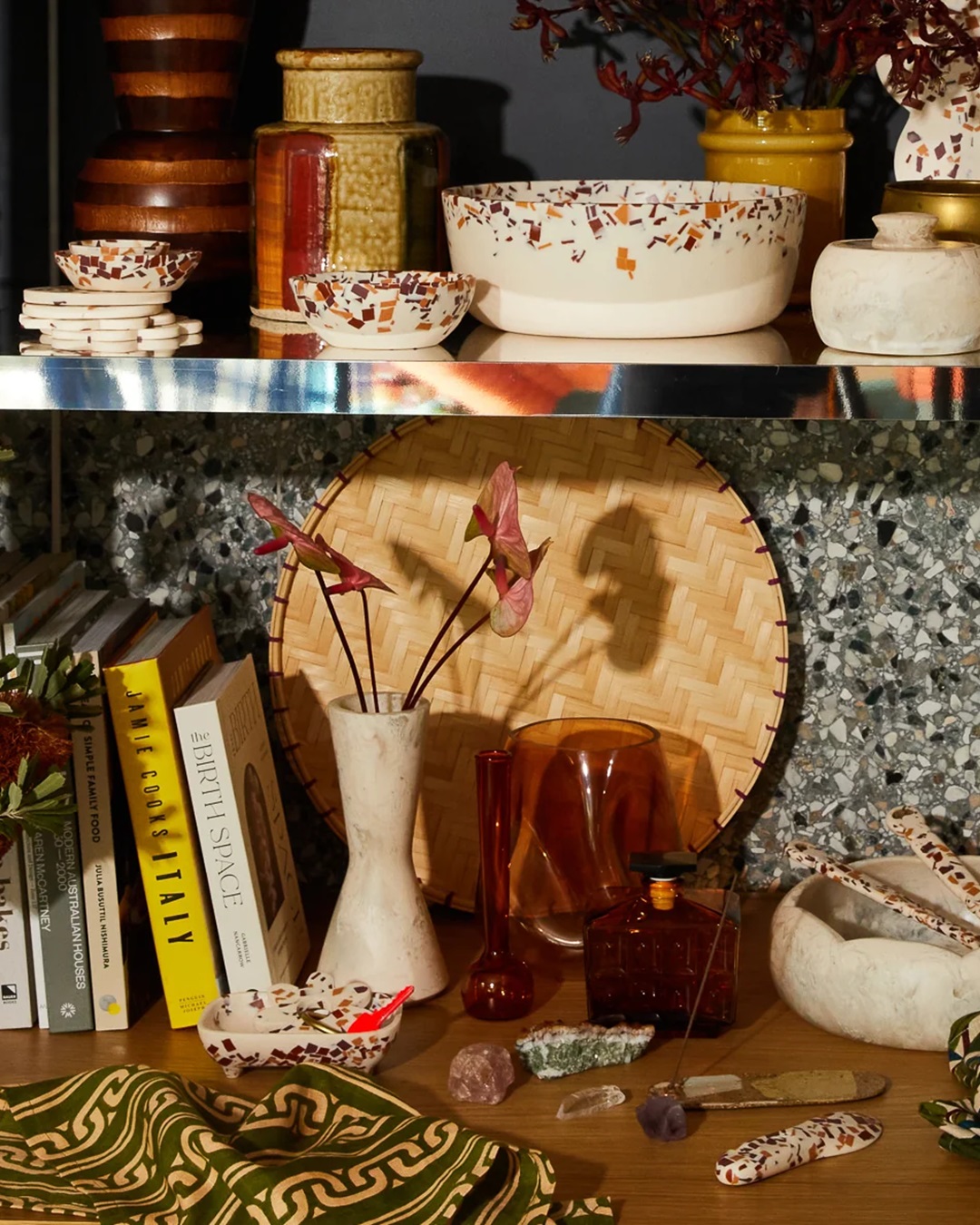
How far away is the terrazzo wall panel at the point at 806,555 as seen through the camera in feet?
4.47

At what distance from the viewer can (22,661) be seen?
3.62 feet

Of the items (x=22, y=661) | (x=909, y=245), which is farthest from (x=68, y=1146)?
(x=909, y=245)

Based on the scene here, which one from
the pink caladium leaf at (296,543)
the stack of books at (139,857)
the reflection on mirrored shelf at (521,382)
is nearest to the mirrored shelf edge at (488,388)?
the reflection on mirrored shelf at (521,382)

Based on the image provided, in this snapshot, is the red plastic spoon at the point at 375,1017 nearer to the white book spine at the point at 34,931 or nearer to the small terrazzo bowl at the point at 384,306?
the white book spine at the point at 34,931

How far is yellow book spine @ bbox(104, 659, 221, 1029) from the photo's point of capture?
1.14 metres

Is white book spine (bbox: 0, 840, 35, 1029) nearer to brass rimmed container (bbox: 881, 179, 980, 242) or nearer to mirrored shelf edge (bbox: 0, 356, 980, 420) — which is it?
mirrored shelf edge (bbox: 0, 356, 980, 420)

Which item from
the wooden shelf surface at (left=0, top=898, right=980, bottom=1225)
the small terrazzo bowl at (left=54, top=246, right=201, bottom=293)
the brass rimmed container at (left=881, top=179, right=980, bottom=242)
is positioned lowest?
the wooden shelf surface at (left=0, top=898, right=980, bottom=1225)

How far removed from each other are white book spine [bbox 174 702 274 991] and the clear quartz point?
0.82 feet

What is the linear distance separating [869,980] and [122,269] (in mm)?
709

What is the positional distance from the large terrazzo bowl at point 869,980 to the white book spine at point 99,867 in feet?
1.62

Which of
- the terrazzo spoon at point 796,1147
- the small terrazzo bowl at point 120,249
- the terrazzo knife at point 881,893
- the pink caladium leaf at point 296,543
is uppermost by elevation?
the small terrazzo bowl at point 120,249

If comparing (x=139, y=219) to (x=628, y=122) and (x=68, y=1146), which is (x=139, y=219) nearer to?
(x=628, y=122)

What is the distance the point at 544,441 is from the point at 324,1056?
547 millimetres

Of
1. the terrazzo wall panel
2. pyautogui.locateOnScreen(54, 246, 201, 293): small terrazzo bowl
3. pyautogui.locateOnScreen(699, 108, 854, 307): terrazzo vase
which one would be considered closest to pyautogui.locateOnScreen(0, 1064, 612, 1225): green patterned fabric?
the terrazzo wall panel
